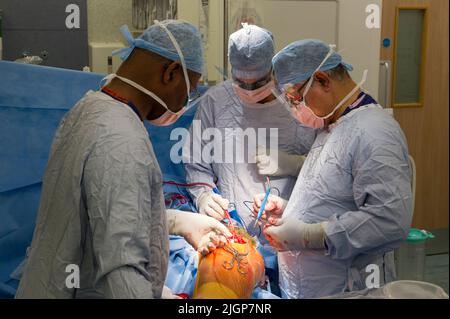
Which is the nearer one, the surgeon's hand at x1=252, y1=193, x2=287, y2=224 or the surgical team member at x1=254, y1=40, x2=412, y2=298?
the surgical team member at x1=254, y1=40, x2=412, y2=298

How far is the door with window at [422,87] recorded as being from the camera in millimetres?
1659

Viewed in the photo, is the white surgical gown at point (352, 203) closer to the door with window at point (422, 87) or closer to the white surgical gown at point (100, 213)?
the door with window at point (422, 87)

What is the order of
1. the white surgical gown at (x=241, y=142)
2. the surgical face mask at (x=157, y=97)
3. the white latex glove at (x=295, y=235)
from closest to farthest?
the surgical face mask at (x=157, y=97), the white latex glove at (x=295, y=235), the white surgical gown at (x=241, y=142)

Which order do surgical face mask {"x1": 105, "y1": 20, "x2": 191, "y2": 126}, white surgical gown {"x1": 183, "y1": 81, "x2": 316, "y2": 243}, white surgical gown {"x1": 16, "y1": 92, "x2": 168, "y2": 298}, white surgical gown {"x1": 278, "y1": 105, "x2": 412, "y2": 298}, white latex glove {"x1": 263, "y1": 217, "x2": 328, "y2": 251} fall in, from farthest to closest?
white surgical gown {"x1": 183, "y1": 81, "x2": 316, "y2": 243} < white latex glove {"x1": 263, "y1": 217, "x2": 328, "y2": 251} < white surgical gown {"x1": 278, "y1": 105, "x2": 412, "y2": 298} < surgical face mask {"x1": 105, "y1": 20, "x2": 191, "y2": 126} < white surgical gown {"x1": 16, "y1": 92, "x2": 168, "y2": 298}

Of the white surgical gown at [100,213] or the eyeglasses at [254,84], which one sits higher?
the eyeglasses at [254,84]

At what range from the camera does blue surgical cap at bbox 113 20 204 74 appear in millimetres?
1224

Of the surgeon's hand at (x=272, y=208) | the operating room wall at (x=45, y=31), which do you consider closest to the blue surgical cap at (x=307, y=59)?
the surgeon's hand at (x=272, y=208)

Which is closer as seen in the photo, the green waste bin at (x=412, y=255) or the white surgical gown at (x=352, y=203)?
the white surgical gown at (x=352, y=203)

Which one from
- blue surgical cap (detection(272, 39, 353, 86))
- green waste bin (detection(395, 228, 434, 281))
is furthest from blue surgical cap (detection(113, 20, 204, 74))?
green waste bin (detection(395, 228, 434, 281))

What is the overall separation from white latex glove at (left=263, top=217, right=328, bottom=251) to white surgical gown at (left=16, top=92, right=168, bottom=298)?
15.9 inches

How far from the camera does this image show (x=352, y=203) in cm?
143

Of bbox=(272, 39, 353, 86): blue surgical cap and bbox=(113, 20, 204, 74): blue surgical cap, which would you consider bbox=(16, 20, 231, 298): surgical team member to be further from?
bbox=(272, 39, 353, 86): blue surgical cap

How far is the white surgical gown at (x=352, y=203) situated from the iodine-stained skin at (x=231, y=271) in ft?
0.38
